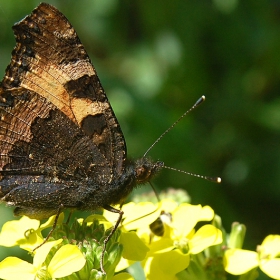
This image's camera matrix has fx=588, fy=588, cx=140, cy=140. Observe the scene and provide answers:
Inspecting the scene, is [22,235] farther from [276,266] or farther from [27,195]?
[276,266]

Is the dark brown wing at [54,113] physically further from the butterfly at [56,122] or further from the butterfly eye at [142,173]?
the butterfly eye at [142,173]

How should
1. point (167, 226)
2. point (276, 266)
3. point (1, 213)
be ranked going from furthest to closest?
point (1, 213)
point (167, 226)
point (276, 266)

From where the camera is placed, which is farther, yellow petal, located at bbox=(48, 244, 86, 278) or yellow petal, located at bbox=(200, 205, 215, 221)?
yellow petal, located at bbox=(200, 205, 215, 221)

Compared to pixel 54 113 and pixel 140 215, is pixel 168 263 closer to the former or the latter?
pixel 140 215

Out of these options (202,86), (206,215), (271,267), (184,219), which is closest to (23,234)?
(184,219)

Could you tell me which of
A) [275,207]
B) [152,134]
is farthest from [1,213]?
[275,207]

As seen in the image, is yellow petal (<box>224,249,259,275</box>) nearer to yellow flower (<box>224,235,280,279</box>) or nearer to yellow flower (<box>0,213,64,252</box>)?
yellow flower (<box>224,235,280,279</box>)

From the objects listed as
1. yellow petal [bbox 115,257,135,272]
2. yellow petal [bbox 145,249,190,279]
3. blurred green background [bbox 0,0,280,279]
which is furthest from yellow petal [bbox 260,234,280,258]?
blurred green background [bbox 0,0,280,279]
